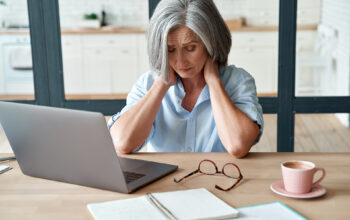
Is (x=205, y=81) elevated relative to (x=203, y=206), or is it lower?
elevated

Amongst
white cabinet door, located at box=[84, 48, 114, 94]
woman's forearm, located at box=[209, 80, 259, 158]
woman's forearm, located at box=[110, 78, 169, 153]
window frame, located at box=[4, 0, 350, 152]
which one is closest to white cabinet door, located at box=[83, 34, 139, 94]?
white cabinet door, located at box=[84, 48, 114, 94]

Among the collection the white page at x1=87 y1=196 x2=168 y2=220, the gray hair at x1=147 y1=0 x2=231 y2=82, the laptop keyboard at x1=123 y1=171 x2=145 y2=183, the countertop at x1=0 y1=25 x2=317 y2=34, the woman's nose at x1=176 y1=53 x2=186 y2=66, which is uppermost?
the gray hair at x1=147 y1=0 x2=231 y2=82

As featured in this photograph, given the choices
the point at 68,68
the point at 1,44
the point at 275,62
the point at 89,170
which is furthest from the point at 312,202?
the point at 1,44

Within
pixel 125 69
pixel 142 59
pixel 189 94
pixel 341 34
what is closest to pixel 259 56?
pixel 341 34

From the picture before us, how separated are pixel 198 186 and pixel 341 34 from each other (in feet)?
6.42

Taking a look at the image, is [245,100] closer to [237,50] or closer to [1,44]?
[237,50]

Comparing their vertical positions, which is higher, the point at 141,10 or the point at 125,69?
the point at 141,10

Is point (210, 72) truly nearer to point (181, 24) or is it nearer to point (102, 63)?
point (181, 24)

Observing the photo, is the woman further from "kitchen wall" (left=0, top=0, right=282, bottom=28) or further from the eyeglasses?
"kitchen wall" (left=0, top=0, right=282, bottom=28)

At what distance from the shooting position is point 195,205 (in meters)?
1.07

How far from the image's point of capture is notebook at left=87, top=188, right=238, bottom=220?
1013 mm

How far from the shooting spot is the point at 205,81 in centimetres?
181

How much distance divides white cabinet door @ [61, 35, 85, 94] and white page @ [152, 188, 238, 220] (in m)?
1.86

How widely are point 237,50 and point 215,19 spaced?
1.23 m
